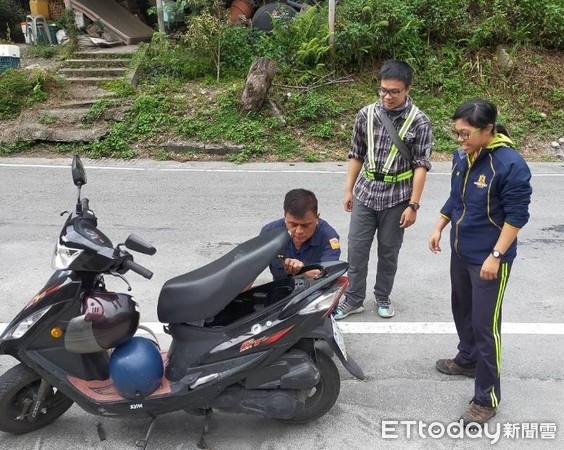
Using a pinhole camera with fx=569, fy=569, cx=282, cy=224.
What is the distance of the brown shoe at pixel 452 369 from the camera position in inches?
136

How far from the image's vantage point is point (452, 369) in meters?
3.49

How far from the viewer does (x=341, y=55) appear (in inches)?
481

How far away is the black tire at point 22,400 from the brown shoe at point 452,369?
2.16m

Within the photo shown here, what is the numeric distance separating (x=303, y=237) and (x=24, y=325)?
152 cm

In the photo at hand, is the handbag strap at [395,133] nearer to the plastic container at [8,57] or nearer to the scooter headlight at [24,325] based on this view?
the scooter headlight at [24,325]

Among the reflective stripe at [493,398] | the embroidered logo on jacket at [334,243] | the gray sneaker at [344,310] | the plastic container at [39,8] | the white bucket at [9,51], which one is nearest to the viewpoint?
the reflective stripe at [493,398]

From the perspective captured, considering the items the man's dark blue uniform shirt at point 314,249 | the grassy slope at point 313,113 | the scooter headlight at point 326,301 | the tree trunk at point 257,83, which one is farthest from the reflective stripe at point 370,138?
the tree trunk at point 257,83

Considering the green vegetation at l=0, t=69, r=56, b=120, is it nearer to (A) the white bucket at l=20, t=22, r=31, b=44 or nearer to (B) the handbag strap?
(A) the white bucket at l=20, t=22, r=31, b=44

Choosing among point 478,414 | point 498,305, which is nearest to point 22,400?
point 478,414

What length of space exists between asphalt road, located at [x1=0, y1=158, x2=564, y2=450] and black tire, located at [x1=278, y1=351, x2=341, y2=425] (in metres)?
0.07

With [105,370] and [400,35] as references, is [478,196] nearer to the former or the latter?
[105,370]

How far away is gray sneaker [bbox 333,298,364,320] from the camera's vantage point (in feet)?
13.6

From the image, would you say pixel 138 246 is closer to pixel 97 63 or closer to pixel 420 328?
pixel 420 328

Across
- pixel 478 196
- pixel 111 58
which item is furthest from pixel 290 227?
pixel 111 58
